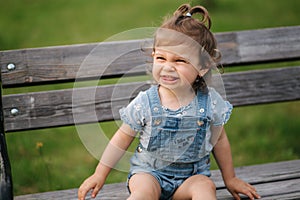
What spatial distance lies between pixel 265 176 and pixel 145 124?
2.37ft

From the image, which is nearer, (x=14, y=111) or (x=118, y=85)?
(x=14, y=111)

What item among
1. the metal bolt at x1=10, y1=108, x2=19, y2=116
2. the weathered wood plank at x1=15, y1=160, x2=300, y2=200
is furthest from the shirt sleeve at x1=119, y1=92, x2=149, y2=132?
the metal bolt at x1=10, y1=108, x2=19, y2=116

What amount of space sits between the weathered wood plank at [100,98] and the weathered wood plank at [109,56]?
84 millimetres

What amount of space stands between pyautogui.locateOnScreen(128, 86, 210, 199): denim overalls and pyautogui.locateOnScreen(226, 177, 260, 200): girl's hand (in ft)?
0.41

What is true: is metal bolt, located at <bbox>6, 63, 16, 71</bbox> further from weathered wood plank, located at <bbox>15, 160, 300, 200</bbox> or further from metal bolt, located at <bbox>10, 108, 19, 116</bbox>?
weathered wood plank, located at <bbox>15, 160, 300, 200</bbox>

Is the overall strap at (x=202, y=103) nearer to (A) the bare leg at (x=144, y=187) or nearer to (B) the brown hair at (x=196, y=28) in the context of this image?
(B) the brown hair at (x=196, y=28)

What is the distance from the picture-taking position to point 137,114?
7.76ft

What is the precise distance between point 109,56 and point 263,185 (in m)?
1.06

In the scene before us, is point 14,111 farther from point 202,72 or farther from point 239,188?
point 239,188

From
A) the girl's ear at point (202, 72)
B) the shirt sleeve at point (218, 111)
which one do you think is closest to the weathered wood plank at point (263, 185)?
the shirt sleeve at point (218, 111)

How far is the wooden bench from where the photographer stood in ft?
8.78

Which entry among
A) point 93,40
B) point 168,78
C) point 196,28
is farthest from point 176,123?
point 93,40

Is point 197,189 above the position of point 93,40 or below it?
below

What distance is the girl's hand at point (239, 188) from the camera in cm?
243
